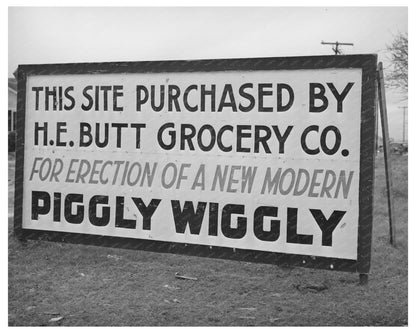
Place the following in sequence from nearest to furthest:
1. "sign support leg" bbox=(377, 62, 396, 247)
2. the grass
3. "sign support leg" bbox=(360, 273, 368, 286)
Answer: the grass < "sign support leg" bbox=(360, 273, 368, 286) < "sign support leg" bbox=(377, 62, 396, 247)

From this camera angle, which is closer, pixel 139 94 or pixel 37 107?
pixel 139 94

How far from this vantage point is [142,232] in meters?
5.70

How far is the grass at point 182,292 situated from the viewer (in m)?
4.65

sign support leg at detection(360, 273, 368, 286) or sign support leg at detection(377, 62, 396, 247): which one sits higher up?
sign support leg at detection(377, 62, 396, 247)

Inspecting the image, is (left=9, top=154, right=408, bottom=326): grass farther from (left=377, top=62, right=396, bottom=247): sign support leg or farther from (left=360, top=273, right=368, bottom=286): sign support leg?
(left=377, top=62, right=396, bottom=247): sign support leg

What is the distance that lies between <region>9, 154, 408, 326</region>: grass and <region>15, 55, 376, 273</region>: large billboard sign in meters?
0.42

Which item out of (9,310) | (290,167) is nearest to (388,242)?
(290,167)

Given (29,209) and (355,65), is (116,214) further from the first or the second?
(355,65)

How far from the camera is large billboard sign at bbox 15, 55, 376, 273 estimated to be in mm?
4984

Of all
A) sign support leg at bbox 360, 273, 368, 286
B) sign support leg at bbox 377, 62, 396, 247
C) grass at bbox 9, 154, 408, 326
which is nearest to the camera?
grass at bbox 9, 154, 408, 326

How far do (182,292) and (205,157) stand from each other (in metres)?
1.58

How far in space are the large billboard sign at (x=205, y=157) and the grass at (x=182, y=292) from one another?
416 mm

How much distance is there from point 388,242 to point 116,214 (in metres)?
4.27

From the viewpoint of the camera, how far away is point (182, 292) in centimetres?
531
